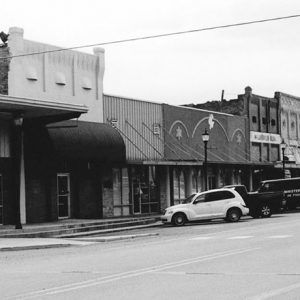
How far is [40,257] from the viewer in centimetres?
1742

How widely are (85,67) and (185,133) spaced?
10013 millimetres

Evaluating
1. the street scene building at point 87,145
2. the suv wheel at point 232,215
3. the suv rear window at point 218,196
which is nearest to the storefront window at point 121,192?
the street scene building at point 87,145

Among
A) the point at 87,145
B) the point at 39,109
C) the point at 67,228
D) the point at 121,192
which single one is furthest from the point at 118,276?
the point at 121,192

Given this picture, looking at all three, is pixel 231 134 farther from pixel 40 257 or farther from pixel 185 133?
pixel 40 257

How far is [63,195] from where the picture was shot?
32.2 m

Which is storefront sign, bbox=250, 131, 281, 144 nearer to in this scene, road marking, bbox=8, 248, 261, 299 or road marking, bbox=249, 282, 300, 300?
road marking, bbox=8, 248, 261, 299

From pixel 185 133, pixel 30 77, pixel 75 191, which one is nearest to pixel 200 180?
pixel 185 133

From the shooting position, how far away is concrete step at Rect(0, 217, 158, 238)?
24775 mm

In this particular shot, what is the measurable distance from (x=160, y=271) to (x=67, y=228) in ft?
49.0

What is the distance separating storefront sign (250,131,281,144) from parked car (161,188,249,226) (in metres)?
18.2

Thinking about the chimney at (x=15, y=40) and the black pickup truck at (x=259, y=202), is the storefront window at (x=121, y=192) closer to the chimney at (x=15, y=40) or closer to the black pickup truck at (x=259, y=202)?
the black pickup truck at (x=259, y=202)

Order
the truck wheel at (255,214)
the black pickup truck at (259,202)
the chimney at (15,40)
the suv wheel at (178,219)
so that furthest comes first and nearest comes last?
the truck wheel at (255,214) → the black pickup truck at (259,202) → the suv wheel at (178,219) → the chimney at (15,40)

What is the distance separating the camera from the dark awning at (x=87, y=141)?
2965cm

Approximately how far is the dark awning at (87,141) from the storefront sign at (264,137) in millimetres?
19073
